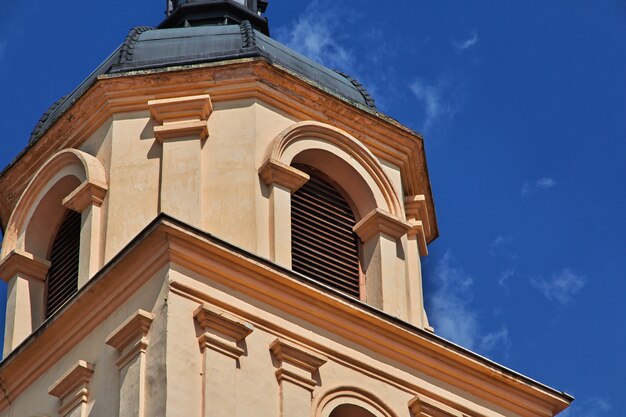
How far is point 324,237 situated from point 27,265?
449 centimetres

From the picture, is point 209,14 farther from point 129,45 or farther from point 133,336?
point 133,336

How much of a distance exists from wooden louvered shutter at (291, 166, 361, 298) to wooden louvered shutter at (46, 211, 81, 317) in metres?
3.28

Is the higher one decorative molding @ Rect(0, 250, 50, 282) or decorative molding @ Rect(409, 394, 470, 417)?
decorative molding @ Rect(0, 250, 50, 282)

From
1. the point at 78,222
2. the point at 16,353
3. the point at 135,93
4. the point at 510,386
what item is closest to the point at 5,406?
the point at 16,353

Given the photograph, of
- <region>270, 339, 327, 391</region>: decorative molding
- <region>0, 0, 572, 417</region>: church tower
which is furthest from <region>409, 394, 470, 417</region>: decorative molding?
<region>270, 339, 327, 391</region>: decorative molding

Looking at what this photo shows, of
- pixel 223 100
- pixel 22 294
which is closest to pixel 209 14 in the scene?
pixel 223 100

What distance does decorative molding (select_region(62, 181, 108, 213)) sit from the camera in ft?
106

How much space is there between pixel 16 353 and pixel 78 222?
95.3 inches

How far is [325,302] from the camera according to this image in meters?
30.8

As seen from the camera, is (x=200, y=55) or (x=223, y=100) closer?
(x=223, y=100)

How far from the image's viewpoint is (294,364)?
30.1 metres

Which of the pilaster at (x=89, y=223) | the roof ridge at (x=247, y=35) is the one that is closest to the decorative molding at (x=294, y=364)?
the pilaster at (x=89, y=223)

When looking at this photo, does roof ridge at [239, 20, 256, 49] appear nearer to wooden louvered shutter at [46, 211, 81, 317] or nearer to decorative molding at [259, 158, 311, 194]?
decorative molding at [259, 158, 311, 194]

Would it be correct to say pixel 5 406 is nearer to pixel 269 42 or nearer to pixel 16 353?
pixel 16 353
